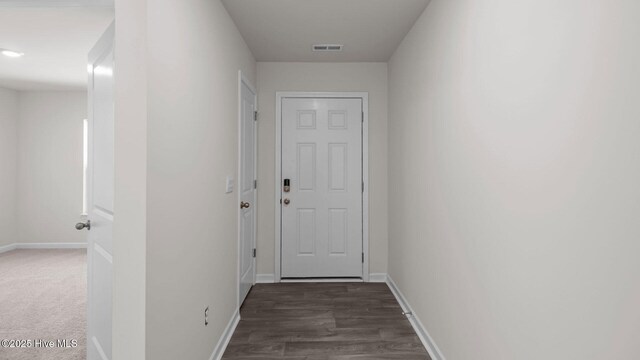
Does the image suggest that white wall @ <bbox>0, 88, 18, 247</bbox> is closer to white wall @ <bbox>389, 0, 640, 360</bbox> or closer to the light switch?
the light switch

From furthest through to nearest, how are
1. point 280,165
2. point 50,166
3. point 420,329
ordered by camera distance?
1. point 50,166
2. point 280,165
3. point 420,329

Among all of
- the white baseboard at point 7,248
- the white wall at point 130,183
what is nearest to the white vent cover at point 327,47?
the white wall at point 130,183

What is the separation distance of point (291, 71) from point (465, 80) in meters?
2.32

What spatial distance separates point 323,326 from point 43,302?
8.86 feet

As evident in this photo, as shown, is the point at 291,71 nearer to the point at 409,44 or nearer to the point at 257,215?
the point at 409,44

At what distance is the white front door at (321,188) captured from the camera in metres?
3.77

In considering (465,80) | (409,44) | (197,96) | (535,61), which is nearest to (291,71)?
(409,44)

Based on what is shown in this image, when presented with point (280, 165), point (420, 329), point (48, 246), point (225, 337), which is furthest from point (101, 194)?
point (48, 246)

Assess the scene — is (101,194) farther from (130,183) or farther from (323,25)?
(323,25)

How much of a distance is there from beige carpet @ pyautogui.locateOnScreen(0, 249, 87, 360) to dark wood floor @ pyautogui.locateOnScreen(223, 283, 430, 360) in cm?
118

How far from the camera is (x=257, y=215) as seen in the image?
375cm

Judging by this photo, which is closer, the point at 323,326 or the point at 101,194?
the point at 101,194

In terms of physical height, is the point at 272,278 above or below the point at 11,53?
below

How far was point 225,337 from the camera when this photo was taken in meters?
2.41
